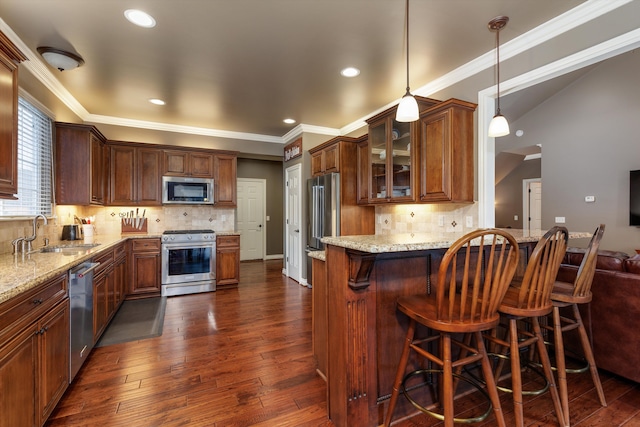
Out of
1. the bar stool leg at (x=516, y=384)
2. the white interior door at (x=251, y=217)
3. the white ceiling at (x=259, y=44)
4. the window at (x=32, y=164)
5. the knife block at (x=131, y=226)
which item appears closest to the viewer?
the bar stool leg at (x=516, y=384)

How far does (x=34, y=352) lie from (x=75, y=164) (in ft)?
9.24

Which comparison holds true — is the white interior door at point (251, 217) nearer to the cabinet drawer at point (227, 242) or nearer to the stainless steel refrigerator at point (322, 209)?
the cabinet drawer at point (227, 242)

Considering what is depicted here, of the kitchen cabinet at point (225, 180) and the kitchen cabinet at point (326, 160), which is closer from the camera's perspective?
the kitchen cabinet at point (326, 160)

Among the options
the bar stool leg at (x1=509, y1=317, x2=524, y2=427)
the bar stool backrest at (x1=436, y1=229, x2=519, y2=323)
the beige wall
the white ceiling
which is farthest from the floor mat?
the beige wall

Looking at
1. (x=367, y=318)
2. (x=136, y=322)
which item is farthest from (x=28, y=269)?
(x=367, y=318)

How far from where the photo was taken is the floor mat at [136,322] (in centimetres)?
285

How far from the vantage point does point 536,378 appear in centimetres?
213

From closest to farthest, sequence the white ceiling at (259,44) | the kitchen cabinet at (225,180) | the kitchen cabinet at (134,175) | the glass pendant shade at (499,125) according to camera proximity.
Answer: the white ceiling at (259,44)
the glass pendant shade at (499,125)
the kitchen cabinet at (134,175)
the kitchen cabinet at (225,180)

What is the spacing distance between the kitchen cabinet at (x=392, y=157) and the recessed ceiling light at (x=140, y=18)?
230 cm

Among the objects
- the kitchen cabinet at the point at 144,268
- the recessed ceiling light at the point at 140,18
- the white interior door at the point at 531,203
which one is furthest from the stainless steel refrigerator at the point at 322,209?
the white interior door at the point at 531,203

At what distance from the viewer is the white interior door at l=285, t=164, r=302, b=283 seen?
5.04 meters

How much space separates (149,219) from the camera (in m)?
4.72

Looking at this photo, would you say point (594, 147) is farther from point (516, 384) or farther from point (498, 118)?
point (516, 384)

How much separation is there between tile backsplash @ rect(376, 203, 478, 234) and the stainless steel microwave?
2754 mm
